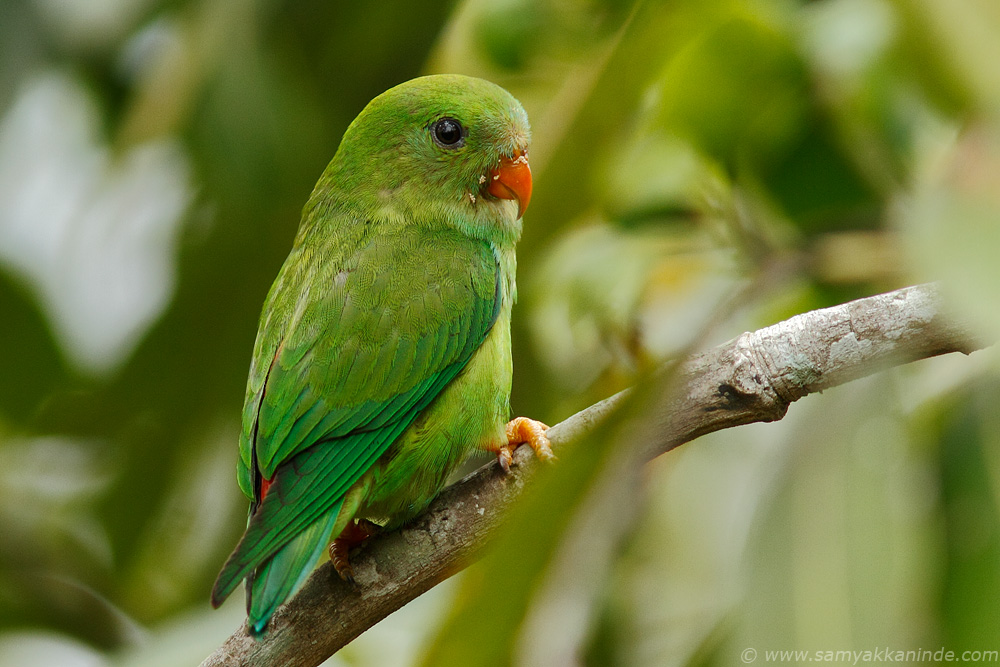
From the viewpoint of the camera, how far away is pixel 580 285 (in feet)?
8.38

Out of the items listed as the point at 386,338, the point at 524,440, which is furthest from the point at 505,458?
the point at 386,338

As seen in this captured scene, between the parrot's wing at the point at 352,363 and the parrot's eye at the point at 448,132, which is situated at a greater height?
the parrot's eye at the point at 448,132

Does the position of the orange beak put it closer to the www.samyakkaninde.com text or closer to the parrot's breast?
the parrot's breast

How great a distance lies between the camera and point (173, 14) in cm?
386

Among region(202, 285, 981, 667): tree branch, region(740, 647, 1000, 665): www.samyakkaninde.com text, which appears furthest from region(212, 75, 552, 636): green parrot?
region(740, 647, 1000, 665): www.samyakkaninde.com text

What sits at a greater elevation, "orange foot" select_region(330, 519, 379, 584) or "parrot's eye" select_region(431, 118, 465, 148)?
"parrot's eye" select_region(431, 118, 465, 148)

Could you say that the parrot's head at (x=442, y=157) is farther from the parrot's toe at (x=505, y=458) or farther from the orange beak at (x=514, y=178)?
the parrot's toe at (x=505, y=458)

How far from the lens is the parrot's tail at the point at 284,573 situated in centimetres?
186

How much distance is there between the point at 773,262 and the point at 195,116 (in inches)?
96.6

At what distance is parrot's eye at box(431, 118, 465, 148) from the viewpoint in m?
2.68

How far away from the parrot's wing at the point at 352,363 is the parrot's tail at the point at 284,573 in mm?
20

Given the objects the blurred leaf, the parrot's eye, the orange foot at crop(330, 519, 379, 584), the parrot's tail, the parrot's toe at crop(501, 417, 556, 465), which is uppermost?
the parrot's eye

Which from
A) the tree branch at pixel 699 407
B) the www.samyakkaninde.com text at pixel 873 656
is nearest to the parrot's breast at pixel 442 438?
the tree branch at pixel 699 407

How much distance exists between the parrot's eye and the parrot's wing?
0.30 m
